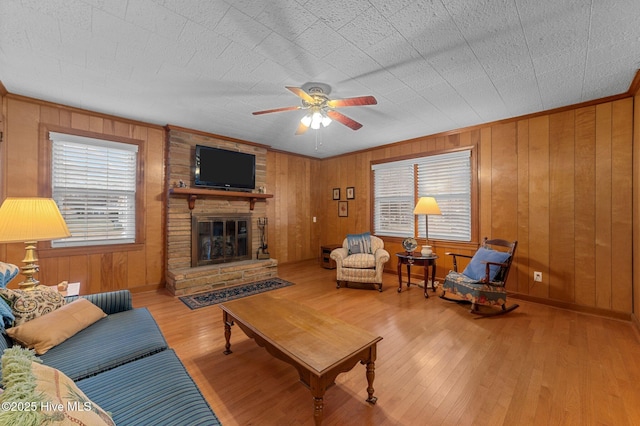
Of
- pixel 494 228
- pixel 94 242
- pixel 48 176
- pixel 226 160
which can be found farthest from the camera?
pixel 226 160

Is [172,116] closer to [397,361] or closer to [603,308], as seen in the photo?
[397,361]

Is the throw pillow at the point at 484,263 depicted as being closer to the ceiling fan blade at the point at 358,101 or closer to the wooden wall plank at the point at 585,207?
the wooden wall plank at the point at 585,207

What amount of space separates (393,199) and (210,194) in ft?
11.0

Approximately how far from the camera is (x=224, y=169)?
455 centimetres

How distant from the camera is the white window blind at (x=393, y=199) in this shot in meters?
4.76

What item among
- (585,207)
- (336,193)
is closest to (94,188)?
(336,193)

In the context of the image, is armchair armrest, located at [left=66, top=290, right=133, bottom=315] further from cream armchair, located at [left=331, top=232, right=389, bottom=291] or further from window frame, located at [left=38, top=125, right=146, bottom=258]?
cream armchair, located at [left=331, top=232, right=389, bottom=291]

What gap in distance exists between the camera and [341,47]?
6.76ft

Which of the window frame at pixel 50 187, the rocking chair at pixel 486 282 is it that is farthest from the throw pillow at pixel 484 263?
the window frame at pixel 50 187

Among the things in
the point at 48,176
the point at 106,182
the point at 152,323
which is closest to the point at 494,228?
the point at 152,323

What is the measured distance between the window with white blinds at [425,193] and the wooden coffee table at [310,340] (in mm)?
3127

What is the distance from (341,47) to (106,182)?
3.65m

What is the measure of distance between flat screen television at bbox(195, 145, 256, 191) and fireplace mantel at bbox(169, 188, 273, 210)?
14 centimetres

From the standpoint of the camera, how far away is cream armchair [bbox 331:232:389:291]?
4.00m
